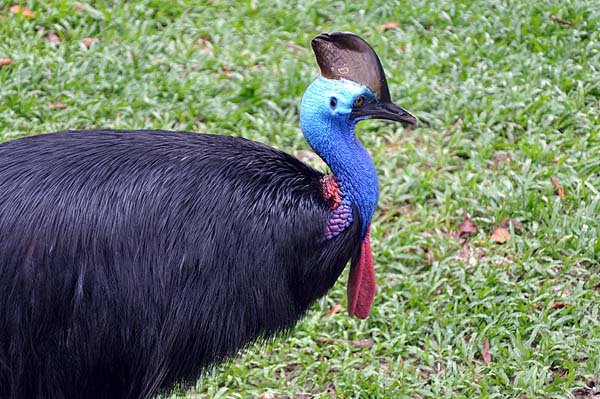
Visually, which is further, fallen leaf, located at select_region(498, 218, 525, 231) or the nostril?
fallen leaf, located at select_region(498, 218, 525, 231)

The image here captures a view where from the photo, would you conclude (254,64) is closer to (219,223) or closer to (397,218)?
(397,218)

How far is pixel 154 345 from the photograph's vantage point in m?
2.97

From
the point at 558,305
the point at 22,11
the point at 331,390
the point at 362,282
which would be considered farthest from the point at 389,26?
the point at 362,282

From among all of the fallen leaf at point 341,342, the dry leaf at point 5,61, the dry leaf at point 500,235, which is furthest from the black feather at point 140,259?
the dry leaf at point 5,61

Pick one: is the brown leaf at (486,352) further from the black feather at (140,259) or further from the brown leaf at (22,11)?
the brown leaf at (22,11)

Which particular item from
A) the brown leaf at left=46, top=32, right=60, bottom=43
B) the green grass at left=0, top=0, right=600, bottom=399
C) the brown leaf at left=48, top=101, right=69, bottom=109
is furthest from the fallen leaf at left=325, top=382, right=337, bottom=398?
the brown leaf at left=46, top=32, right=60, bottom=43

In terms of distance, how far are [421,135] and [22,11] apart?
7.86 ft

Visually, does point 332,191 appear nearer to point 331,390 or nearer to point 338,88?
point 338,88

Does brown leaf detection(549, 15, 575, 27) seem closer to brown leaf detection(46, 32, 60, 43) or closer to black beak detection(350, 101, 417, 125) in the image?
brown leaf detection(46, 32, 60, 43)

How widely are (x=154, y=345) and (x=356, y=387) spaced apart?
3.64ft

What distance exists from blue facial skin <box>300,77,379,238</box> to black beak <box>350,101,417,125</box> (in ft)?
0.06

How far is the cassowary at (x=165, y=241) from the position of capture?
2.87m

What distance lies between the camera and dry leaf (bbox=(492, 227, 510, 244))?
4520mm

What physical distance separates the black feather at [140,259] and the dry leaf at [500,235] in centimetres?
153
